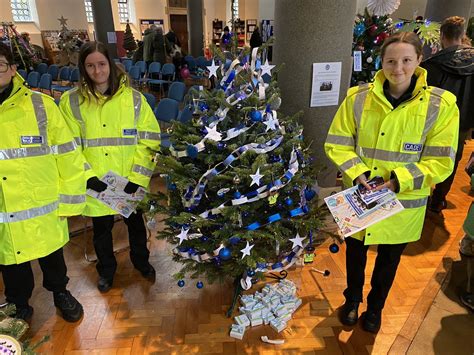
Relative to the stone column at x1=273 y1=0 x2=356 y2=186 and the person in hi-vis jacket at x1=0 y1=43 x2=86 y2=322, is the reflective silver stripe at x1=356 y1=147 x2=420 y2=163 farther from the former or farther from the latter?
the person in hi-vis jacket at x1=0 y1=43 x2=86 y2=322

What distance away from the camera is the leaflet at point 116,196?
2.44m

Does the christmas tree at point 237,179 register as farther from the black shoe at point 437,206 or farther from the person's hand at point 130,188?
the black shoe at point 437,206

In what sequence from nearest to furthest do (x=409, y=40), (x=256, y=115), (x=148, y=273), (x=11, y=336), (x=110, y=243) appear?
(x=11, y=336)
(x=409, y=40)
(x=256, y=115)
(x=110, y=243)
(x=148, y=273)

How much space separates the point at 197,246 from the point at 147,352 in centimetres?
76

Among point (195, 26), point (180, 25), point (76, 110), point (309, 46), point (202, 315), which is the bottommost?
point (202, 315)

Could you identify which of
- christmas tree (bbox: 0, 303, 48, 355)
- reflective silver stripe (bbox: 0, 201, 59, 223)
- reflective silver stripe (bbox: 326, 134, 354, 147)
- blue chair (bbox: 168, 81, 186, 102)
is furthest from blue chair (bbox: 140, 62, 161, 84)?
christmas tree (bbox: 0, 303, 48, 355)

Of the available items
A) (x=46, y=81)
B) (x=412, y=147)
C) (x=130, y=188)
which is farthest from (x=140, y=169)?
(x=46, y=81)

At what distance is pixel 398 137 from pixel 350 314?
1.27m

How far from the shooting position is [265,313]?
2.51 m

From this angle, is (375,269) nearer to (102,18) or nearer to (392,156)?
(392,156)

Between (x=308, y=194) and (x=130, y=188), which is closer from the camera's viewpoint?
(x=308, y=194)

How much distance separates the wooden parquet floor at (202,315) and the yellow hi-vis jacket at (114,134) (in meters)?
0.75

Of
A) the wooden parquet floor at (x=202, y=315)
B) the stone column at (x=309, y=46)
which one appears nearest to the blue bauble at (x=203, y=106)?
the stone column at (x=309, y=46)

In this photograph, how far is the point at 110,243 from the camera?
8.98ft
